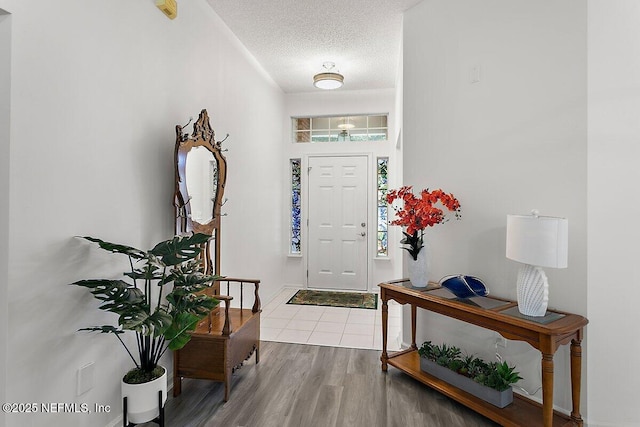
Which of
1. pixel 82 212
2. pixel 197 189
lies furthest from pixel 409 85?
pixel 82 212

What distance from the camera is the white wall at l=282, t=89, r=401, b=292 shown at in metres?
5.00

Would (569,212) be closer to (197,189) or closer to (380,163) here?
(197,189)

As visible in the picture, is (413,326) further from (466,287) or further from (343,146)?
(343,146)

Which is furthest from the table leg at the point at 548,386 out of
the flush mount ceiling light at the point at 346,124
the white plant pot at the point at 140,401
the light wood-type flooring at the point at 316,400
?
the flush mount ceiling light at the point at 346,124

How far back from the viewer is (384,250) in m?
5.12

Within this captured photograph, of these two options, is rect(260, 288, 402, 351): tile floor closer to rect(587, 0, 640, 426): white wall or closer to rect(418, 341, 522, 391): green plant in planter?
rect(418, 341, 522, 391): green plant in planter

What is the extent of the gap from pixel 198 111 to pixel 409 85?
177 centimetres

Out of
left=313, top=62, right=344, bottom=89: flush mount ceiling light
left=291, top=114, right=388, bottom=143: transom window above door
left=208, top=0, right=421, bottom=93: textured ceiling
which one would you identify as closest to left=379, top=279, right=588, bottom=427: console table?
left=208, top=0, right=421, bottom=93: textured ceiling

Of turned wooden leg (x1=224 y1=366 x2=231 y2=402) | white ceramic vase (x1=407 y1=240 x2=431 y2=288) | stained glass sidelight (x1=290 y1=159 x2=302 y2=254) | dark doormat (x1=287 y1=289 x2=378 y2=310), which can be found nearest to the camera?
turned wooden leg (x1=224 y1=366 x2=231 y2=402)

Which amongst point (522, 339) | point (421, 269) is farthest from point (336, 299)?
point (522, 339)

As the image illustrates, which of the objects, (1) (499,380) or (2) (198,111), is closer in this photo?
(1) (499,380)

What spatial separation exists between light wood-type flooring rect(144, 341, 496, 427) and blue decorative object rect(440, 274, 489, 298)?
2.32ft

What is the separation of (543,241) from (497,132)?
88 cm

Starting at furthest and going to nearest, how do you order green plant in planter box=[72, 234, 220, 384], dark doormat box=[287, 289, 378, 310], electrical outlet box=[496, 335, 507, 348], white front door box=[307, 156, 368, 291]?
white front door box=[307, 156, 368, 291], dark doormat box=[287, 289, 378, 310], electrical outlet box=[496, 335, 507, 348], green plant in planter box=[72, 234, 220, 384]
